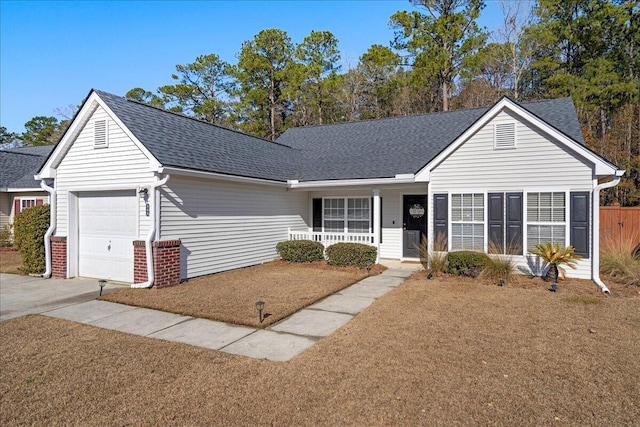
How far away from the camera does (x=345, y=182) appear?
13.0 meters

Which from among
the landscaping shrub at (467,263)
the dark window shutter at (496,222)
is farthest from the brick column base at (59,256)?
the dark window shutter at (496,222)

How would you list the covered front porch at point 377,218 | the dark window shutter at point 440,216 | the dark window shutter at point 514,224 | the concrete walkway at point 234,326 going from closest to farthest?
1. the concrete walkway at point 234,326
2. the dark window shutter at point 514,224
3. the dark window shutter at point 440,216
4. the covered front porch at point 377,218

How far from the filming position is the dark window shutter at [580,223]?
944cm

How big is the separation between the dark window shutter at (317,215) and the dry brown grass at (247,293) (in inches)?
138

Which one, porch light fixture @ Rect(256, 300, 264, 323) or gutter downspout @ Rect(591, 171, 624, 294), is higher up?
gutter downspout @ Rect(591, 171, 624, 294)

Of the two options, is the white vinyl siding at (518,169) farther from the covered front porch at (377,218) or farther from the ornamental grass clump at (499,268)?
the covered front porch at (377,218)

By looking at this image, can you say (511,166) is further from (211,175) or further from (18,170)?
(18,170)

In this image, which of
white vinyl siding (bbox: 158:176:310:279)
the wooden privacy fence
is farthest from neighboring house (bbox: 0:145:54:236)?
the wooden privacy fence

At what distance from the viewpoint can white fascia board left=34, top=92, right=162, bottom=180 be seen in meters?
9.21

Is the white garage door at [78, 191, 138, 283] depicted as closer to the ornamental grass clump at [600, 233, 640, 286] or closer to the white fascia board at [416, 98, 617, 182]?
the white fascia board at [416, 98, 617, 182]

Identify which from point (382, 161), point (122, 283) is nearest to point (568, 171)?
point (382, 161)

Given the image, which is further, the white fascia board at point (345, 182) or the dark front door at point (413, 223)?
the dark front door at point (413, 223)

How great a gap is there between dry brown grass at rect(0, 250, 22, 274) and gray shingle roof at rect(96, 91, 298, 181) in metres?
6.52

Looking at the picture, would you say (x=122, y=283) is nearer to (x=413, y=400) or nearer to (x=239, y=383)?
(x=239, y=383)
